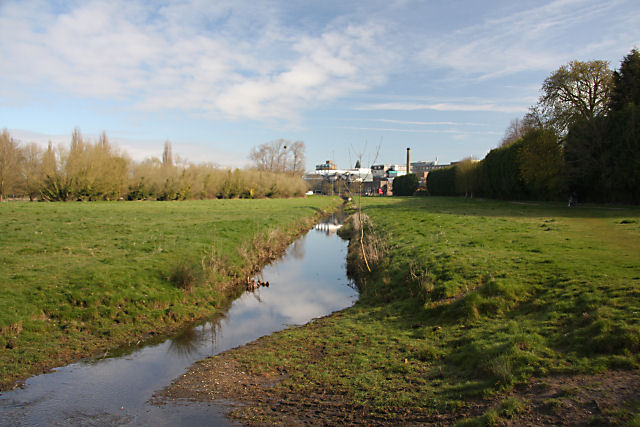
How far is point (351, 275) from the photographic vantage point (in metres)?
15.8

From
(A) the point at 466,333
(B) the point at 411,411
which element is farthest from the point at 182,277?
(B) the point at 411,411

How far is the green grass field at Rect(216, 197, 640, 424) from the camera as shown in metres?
5.27

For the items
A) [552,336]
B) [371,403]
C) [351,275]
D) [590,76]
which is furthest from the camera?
[590,76]

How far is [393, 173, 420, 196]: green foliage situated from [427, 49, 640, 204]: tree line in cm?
5187

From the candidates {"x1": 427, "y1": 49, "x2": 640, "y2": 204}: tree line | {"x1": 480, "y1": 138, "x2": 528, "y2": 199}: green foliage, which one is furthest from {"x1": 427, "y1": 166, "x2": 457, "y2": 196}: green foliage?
{"x1": 427, "y1": 49, "x2": 640, "y2": 204}: tree line

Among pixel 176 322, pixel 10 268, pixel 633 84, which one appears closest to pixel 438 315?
pixel 176 322

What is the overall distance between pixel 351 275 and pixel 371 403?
10.5 metres

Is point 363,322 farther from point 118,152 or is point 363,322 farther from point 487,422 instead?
point 118,152

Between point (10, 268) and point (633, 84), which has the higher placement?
point (633, 84)

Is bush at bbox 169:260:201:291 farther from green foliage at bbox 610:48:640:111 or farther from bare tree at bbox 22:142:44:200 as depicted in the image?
bare tree at bbox 22:142:44:200

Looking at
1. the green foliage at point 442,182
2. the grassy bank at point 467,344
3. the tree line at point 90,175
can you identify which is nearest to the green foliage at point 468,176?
the green foliage at point 442,182

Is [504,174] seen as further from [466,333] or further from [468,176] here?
[466,333]

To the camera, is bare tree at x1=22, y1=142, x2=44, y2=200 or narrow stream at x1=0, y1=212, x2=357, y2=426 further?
bare tree at x1=22, y1=142, x2=44, y2=200

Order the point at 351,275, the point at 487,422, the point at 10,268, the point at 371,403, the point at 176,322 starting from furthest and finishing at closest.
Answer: the point at 351,275 → the point at 10,268 → the point at 176,322 → the point at 371,403 → the point at 487,422
